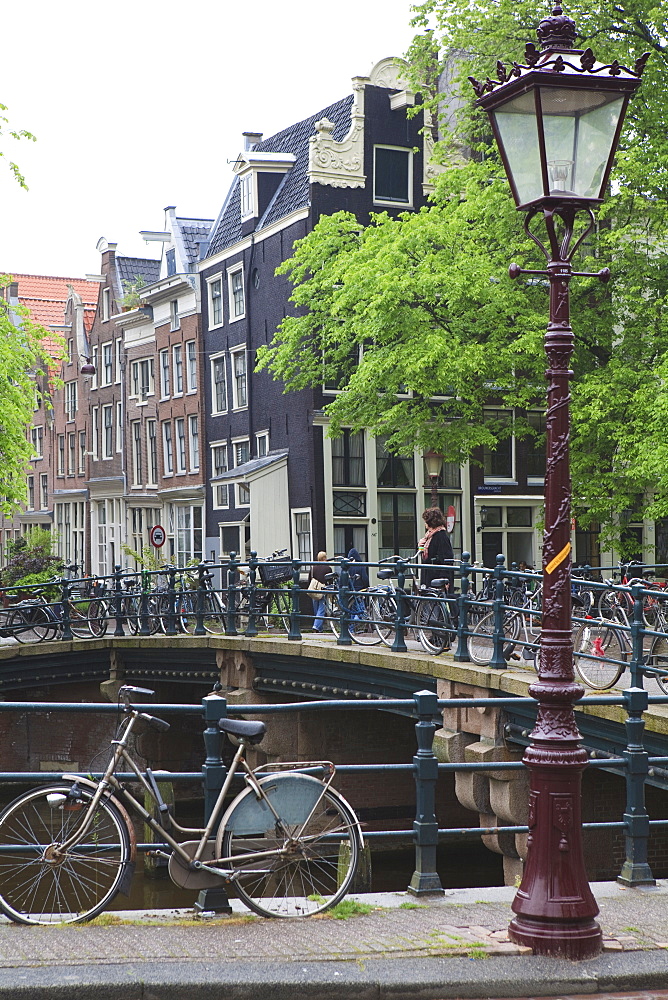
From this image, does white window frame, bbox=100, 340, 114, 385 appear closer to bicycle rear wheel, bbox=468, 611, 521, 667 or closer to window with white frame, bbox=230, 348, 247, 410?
window with white frame, bbox=230, 348, 247, 410

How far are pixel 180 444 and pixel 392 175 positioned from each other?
41.3ft

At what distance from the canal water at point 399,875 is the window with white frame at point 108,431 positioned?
94.2 feet

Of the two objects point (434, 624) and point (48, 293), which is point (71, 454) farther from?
point (434, 624)

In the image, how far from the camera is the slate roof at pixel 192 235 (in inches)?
1682

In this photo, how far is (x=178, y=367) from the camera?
4247cm

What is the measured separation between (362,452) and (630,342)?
37.8 ft

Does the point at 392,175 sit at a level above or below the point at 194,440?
above

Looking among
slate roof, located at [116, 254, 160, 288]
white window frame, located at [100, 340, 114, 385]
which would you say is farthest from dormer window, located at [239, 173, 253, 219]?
white window frame, located at [100, 340, 114, 385]

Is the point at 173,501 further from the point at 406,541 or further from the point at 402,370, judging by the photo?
the point at 402,370

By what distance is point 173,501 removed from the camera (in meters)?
42.5

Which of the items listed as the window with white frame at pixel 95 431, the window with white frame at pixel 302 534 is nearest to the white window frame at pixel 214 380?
the window with white frame at pixel 302 534

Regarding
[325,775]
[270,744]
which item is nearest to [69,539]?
[270,744]

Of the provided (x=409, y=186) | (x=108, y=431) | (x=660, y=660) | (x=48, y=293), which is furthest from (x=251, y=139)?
(x=660, y=660)

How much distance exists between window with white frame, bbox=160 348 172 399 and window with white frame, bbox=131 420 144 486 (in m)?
2.63
